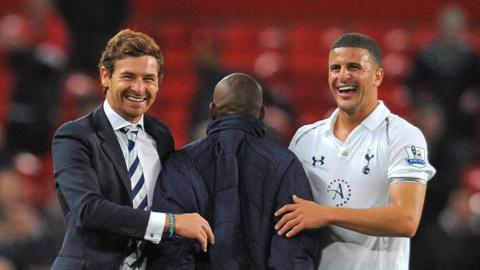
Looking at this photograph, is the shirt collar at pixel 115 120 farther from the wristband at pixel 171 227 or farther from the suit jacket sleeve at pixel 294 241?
the suit jacket sleeve at pixel 294 241

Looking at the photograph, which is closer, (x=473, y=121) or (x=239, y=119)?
(x=239, y=119)

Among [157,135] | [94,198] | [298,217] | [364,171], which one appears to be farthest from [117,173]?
[364,171]

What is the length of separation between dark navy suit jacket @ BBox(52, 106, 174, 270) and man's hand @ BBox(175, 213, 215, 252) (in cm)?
12

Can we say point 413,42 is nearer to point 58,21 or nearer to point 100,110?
point 58,21

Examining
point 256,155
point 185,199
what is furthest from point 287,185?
point 185,199

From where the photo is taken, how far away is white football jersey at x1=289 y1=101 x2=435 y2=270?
3641 millimetres

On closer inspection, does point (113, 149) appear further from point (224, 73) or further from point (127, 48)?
point (224, 73)

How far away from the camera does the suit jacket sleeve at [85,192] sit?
3314 millimetres

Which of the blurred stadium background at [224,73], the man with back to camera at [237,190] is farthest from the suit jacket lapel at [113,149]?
the blurred stadium background at [224,73]

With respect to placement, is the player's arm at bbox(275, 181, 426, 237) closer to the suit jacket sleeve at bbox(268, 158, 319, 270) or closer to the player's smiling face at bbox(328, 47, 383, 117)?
the suit jacket sleeve at bbox(268, 158, 319, 270)

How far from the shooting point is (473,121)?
7.39m

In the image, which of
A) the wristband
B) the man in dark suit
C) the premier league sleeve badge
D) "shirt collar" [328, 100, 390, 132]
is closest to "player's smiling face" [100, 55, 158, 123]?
the man in dark suit

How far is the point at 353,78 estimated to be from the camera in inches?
147

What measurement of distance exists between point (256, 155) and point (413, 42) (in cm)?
580
